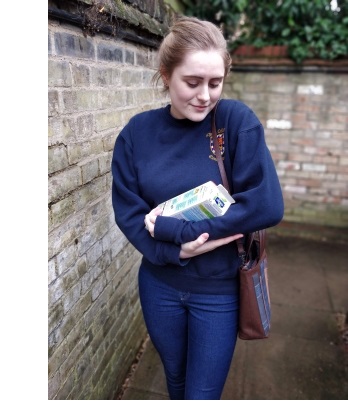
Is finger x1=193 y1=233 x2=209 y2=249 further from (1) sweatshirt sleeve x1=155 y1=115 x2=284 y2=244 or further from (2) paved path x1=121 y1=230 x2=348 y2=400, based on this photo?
(2) paved path x1=121 y1=230 x2=348 y2=400

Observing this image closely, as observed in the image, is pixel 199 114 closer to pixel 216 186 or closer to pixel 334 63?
pixel 216 186

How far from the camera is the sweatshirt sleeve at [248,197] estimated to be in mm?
1203

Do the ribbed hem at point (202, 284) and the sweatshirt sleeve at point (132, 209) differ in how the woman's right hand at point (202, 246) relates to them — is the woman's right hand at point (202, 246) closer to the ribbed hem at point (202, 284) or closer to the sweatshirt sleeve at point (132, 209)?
the sweatshirt sleeve at point (132, 209)

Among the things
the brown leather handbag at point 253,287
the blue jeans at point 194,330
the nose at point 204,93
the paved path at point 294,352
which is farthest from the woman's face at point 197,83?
the paved path at point 294,352

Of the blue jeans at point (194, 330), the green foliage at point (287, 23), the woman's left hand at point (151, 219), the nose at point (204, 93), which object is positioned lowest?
the blue jeans at point (194, 330)

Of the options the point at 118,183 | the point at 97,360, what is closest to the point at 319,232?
the point at 97,360

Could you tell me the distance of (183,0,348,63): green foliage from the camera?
4047 millimetres

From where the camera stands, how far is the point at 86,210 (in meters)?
1.70

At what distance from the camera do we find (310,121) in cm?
443

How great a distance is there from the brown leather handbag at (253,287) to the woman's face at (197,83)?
20.7 inches

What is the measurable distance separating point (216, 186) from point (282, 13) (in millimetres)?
3812

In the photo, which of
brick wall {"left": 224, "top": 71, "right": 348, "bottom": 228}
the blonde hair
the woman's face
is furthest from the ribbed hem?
brick wall {"left": 224, "top": 71, "right": 348, "bottom": 228}

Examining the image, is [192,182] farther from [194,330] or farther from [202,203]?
[194,330]

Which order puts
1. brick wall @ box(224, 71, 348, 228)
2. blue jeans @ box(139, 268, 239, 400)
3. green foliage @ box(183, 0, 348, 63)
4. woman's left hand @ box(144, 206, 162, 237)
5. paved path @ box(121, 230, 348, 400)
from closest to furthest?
woman's left hand @ box(144, 206, 162, 237), blue jeans @ box(139, 268, 239, 400), paved path @ box(121, 230, 348, 400), green foliage @ box(183, 0, 348, 63), brick wall @ box(224, 71, 348, 228)
